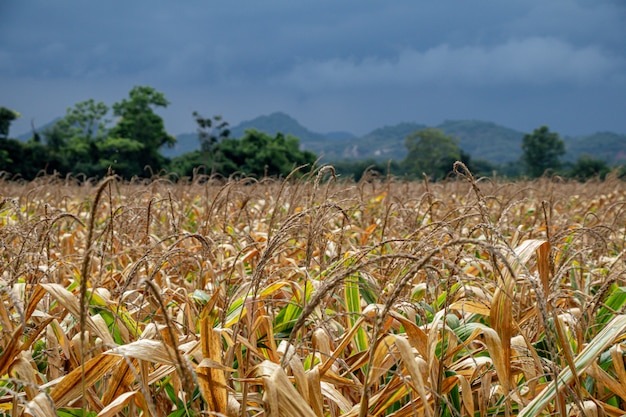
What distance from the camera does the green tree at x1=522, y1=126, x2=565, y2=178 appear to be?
9931cm

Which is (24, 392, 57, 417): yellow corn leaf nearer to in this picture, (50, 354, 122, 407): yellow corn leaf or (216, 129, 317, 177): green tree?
(50, 354, 122, 407): yellow corn leaf

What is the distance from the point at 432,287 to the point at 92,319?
190 cm

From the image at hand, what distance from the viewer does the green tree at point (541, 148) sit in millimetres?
99312

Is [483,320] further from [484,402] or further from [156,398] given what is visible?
[156,398]

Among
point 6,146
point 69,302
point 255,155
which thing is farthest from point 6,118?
point 69,302

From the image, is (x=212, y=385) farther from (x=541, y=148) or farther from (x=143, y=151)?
(x=541, y=148)

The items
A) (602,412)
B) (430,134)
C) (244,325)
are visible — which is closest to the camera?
(602,412)

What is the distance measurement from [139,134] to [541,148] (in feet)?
236

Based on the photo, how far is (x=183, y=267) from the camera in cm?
387

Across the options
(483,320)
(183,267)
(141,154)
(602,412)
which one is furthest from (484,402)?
(141,154)

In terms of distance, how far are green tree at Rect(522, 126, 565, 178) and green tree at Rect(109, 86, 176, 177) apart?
65870mm

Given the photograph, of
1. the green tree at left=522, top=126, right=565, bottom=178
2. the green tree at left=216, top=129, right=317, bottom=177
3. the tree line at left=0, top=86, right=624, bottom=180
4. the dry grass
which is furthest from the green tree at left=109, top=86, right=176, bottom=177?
the green tree at left=522, top=126, right=565, bottom=178

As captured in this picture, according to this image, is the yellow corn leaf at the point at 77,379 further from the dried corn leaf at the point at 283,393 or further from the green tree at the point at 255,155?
the green tree at the point at 255,155

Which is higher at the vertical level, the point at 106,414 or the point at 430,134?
the point at 430,134
